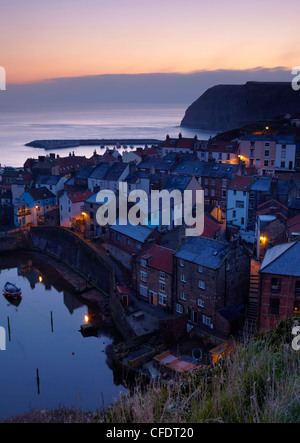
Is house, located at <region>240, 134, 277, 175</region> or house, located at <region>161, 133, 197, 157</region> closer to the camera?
house, located at <region>240, 134, 277, 175</region>

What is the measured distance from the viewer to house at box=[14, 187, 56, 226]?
5769 centimetres

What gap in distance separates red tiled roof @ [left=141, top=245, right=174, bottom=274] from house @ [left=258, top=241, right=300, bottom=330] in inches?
320

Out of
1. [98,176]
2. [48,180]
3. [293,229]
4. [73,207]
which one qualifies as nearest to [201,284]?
[293,229]

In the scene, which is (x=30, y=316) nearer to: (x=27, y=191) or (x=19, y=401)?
(x=19, y=401)

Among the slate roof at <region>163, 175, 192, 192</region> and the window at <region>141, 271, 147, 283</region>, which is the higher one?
the slate roof at <region>163, 175, 192, 192</region>

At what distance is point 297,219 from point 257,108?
15414 cm

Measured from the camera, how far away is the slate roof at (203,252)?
28391 millimetres

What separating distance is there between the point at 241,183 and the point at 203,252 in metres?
19.8

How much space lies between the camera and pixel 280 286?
994 inches

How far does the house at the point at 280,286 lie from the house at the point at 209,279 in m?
3.25

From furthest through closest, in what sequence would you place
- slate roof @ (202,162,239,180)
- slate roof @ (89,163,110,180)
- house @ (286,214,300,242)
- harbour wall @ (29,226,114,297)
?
1. slate roof @ (89,163,110,180)
2. slate roof @ (202,162,239,180)
3. harbour wall @ (29,226,114,297)
4. house @ (286,214,300,242)

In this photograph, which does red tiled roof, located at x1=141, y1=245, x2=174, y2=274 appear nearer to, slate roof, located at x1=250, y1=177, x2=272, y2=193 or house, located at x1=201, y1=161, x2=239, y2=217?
slate roof, located at x1=250, y1=177, x2=272, y2=193

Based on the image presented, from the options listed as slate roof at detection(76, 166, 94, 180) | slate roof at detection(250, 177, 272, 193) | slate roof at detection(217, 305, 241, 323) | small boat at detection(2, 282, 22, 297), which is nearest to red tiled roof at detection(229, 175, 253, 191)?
slate roof at detection(250, 177, 272, 193)

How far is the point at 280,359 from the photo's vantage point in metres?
9.12
